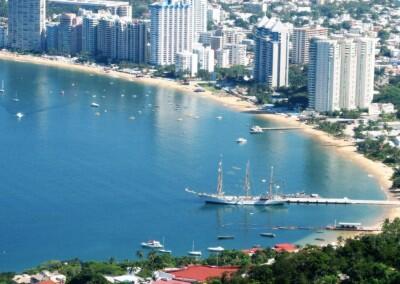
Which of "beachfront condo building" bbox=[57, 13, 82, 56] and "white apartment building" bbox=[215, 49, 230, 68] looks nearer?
"white apartment building" bbox=[215, 49, 230, 68]

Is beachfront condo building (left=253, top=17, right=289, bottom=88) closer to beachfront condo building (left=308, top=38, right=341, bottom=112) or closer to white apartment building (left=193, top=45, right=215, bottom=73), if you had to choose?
white apartment building (left=193, top=45, right=215, bottom=73)

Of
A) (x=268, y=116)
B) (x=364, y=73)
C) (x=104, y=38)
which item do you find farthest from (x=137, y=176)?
(x=104, y=38)

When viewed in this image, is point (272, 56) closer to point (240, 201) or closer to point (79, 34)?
point (79, 34)

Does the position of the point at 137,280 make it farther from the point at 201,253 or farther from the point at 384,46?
the point at 384,46

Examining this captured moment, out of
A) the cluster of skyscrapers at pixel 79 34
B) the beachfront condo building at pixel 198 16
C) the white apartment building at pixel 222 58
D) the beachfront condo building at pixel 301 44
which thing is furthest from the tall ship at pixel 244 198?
the beachfront condo building at pixel 198 16

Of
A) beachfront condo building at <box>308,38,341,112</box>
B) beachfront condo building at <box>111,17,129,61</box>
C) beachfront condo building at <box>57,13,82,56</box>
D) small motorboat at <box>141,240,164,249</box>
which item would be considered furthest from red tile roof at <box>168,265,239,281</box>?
beachfront condo building at <box>57,13,82,56</box>

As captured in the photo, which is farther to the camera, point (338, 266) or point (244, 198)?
point (244, 198)

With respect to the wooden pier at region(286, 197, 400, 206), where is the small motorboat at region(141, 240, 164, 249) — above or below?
below
